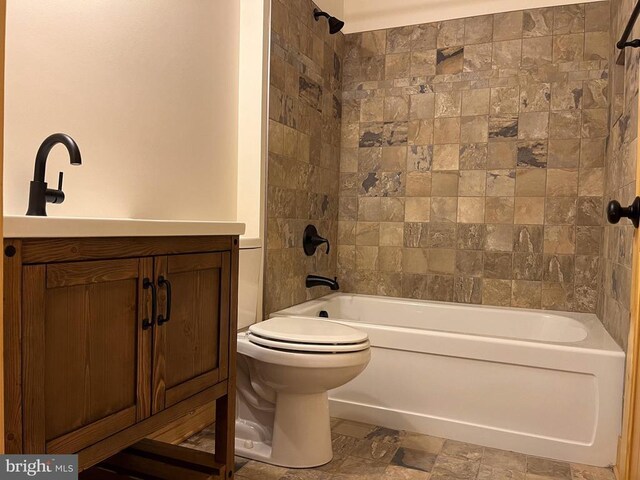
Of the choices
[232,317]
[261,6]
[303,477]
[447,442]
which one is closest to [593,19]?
[261,6]

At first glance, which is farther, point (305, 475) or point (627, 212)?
point (305, 475)

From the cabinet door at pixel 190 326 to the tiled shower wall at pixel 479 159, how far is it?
73.4 inches

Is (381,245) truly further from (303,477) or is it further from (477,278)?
(303,477)

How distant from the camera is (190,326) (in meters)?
1.37

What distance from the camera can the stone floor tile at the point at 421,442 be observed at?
6.98ft

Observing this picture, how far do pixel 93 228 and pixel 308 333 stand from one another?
1.02m

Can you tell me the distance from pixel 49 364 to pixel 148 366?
278 mm

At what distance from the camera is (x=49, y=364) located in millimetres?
964

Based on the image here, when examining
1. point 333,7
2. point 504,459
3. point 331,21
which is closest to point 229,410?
point 504,459

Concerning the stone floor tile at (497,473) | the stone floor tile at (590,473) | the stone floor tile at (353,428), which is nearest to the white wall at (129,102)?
the stone floor tile at (353,428)

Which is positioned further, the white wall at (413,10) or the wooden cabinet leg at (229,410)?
the white wall at (413,10)

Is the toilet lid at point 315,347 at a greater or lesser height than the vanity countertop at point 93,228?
lesser

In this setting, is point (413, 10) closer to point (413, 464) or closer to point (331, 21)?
point (331, 21)

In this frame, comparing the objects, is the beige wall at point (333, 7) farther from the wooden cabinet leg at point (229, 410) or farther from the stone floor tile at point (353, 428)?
the stone floor tile at point (353, 428)
